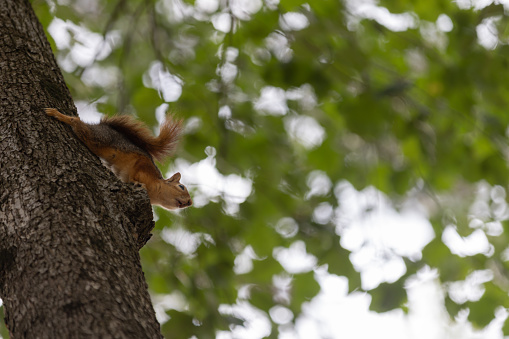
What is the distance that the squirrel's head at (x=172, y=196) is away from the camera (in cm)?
207

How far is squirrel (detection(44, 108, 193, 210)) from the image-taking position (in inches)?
66.5

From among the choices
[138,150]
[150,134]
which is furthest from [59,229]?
[150,134]

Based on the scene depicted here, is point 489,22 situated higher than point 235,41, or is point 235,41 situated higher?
point 489,22

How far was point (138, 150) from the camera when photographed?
1897mm

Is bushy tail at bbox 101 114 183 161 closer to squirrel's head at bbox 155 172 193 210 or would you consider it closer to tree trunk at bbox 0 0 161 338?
squirrel's head at bbox 155 172 193 210

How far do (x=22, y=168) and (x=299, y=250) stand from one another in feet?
7.99

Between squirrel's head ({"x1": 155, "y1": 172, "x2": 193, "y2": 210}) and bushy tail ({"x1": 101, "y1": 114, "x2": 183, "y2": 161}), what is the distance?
0.11 m

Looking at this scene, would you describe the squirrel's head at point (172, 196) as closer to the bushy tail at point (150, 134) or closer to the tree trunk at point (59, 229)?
the bushy tail at point (150, 134)

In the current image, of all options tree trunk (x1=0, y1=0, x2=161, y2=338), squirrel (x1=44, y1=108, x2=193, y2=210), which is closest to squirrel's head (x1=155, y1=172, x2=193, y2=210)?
squirrel (x1=44, y1=108, x2=193, y2=210)

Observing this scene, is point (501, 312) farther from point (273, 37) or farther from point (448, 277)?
point (273, 37)

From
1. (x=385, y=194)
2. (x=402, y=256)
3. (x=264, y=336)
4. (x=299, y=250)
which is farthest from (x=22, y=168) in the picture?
(x=385, y=194)

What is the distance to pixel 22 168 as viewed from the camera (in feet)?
3.86

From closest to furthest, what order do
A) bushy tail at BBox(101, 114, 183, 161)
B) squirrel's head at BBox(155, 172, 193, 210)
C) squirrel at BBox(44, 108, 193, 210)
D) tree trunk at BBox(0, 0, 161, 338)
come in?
1. tree trunk at BBox(0, 0, 161, 338)
2. squirrel at BBox(44, 108, 193, 210)
3. bushy tail at BBox(101, 114, 183, 161)
4. squirrel's head at BBox(155, 172, 193, 210)

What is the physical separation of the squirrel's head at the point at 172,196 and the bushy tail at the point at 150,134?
0.35ft
